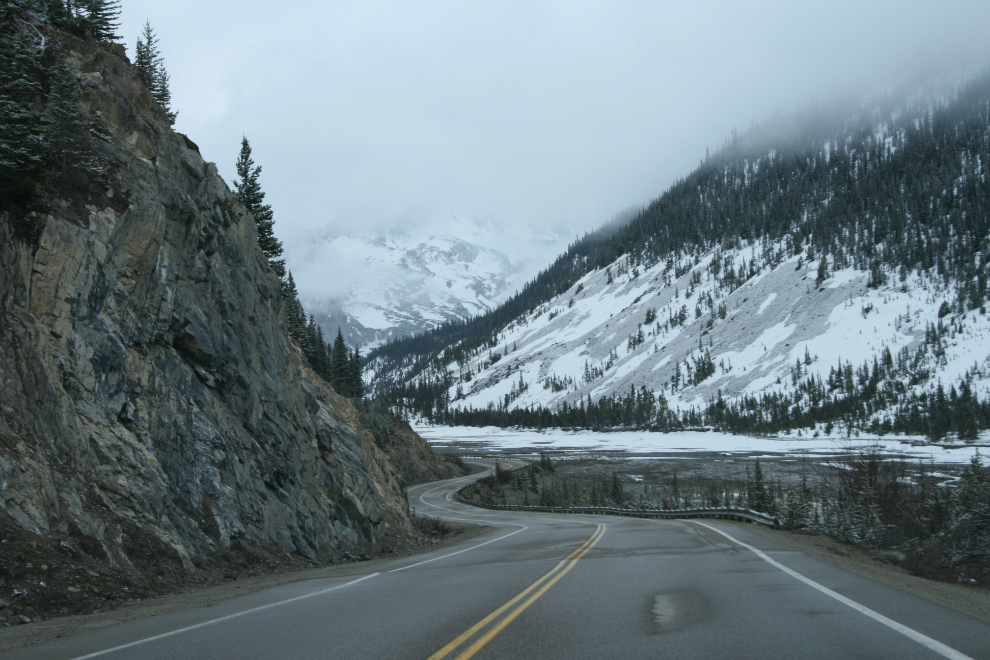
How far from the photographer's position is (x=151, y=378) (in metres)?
15.7

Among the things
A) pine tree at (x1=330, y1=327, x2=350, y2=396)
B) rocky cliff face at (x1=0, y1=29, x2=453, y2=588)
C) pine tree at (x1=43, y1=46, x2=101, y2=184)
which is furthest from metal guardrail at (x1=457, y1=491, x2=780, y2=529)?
pine tree at (x1=43, y1=46, x2=101, y2=184)

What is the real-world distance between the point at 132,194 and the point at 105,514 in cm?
922

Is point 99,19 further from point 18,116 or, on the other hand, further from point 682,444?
point 682,444

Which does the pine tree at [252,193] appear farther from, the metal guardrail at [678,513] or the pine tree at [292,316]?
the metal guardrail at [678,513]

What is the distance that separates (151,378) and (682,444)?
11335 cm

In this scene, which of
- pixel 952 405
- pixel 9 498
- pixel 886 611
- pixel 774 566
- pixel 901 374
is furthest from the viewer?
pixel 901 374

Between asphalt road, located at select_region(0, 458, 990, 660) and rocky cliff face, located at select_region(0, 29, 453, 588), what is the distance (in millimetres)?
4115

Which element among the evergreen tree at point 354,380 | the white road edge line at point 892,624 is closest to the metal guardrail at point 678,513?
the white road edge line at point 892,624

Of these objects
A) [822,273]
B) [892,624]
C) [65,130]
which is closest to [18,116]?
[65,130]

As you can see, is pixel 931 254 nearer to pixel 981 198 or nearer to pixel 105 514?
pixel 981 198

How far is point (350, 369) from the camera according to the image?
239 ft

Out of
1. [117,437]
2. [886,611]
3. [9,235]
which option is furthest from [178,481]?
[886,611]

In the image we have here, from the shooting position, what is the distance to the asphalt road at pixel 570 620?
235 inches

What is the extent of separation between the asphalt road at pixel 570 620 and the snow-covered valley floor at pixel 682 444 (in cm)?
6566
